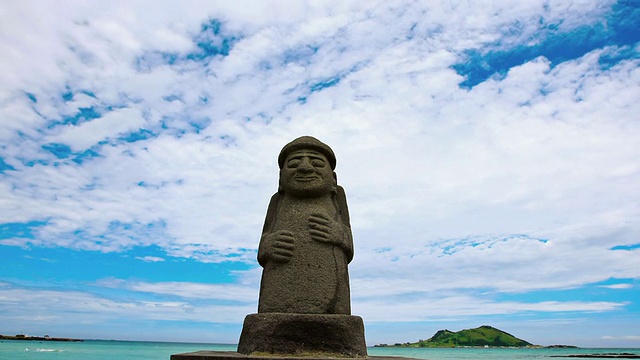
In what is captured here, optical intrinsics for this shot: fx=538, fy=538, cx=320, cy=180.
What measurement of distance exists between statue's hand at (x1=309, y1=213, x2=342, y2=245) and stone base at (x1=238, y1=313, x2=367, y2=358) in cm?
103

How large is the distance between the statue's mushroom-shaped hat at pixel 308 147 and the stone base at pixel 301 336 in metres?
2.33

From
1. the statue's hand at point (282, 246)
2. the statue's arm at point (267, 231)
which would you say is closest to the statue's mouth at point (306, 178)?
the statue's arm at point (267, 231)

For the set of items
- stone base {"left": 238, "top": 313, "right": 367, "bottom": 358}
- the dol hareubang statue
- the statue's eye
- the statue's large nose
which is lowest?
stone base {"left": 238, "top": 313, "right": 367, "bottom": 358}

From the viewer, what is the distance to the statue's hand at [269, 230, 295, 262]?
660 cm

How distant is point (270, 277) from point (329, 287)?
754 millimetres

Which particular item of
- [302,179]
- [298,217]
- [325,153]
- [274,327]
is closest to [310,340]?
[274,327]

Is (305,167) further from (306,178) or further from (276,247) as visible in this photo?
(276,247)

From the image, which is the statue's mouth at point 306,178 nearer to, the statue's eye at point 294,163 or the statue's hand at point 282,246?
the statue's eye at point 294,163

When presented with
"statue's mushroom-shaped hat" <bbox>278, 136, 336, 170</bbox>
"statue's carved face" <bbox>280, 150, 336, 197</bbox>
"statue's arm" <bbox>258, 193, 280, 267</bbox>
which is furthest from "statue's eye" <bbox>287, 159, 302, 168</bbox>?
"statue's arm" <bbox>258, 193, 280, 267</bbox>

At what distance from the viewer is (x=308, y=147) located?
7.32 m

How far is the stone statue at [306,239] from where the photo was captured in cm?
643

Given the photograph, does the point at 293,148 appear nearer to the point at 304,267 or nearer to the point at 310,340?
the point at 304,267

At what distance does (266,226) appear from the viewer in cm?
746

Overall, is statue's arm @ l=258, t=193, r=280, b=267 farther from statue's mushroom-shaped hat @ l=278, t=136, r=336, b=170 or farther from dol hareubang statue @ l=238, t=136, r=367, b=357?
statue's mushroom-shaped hat @ l=278, t=136, r=336, b=170
